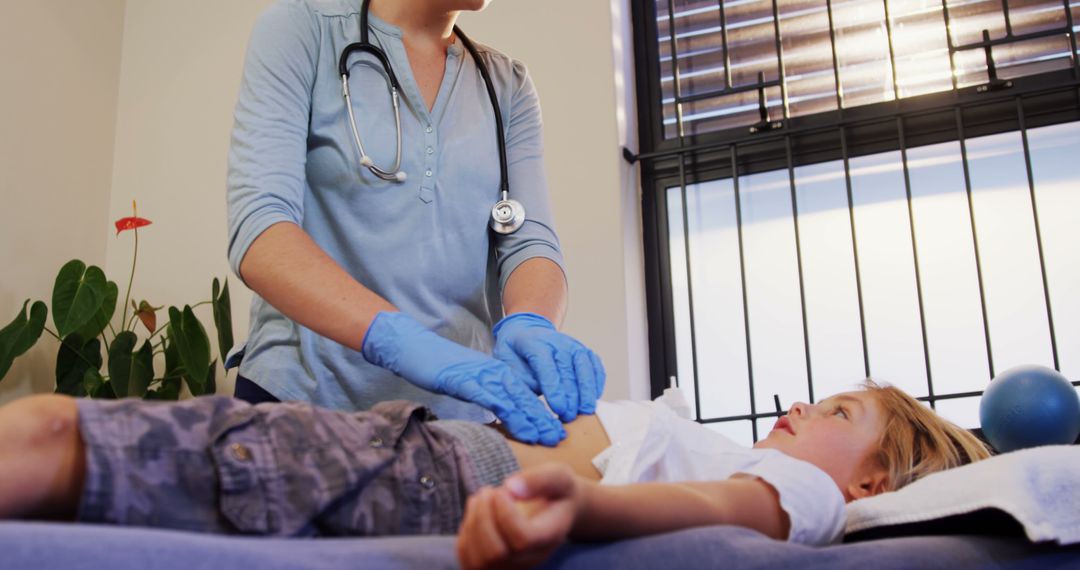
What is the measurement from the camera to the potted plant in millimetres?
2512

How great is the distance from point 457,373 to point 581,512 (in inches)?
19.1

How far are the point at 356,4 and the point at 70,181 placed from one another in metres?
1.72

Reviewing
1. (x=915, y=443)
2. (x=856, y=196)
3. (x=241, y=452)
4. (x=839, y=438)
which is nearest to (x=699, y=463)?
(x=839, y=438)

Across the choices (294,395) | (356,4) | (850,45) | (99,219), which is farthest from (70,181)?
(850,45)

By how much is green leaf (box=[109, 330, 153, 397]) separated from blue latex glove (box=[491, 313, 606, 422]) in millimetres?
1560

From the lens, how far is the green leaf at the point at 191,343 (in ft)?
8.51

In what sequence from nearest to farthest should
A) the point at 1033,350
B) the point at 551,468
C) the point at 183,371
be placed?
the point at 551,468 < the point at 1033,350 < the point at 183,371

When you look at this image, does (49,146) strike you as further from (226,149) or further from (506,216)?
(506,216)

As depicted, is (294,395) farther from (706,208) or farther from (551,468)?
(706,208)

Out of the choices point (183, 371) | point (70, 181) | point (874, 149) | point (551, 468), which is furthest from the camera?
point (70, 181)

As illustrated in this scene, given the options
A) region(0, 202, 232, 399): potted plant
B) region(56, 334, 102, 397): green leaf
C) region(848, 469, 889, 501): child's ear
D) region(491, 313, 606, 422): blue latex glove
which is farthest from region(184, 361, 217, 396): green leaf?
region(848, 469, 889, 501): child's ear

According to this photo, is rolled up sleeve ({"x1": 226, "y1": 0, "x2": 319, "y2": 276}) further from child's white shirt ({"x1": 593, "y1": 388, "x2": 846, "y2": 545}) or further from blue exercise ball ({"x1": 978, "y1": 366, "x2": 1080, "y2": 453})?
blue exercise ball ({"x1": 978, "y1": 366, "x2": 1080, "y2": 453})

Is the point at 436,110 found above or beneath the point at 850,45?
beneath

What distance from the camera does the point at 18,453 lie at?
2.38 ft
